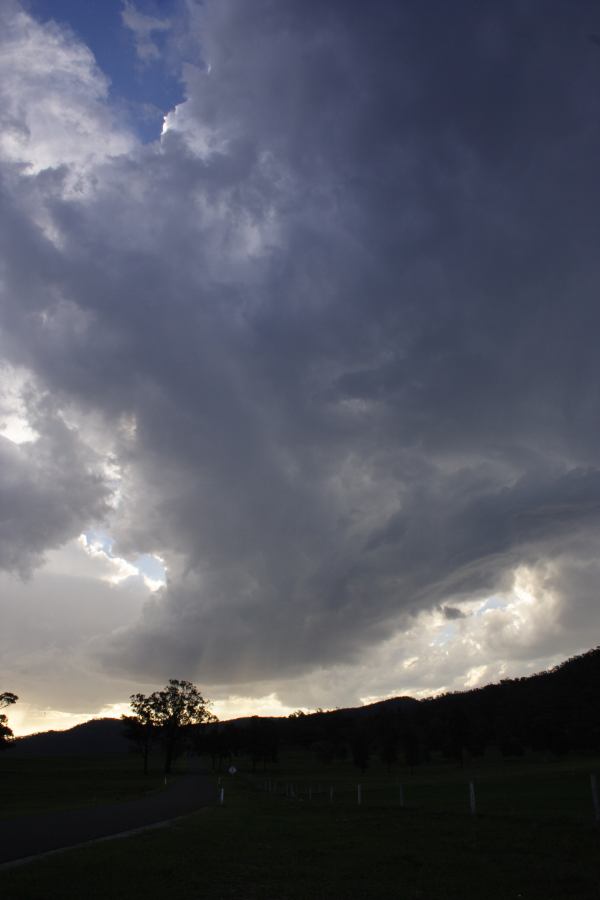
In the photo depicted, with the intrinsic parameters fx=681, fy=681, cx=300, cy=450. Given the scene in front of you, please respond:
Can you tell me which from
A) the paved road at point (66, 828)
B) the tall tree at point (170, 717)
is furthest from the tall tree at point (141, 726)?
the paved road at point (66, 828)

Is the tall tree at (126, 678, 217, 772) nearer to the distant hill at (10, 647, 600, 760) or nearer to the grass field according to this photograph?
the distant hill at (10, 647, 600, 760)

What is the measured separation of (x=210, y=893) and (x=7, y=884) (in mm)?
4129

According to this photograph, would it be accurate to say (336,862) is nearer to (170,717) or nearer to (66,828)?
(66,828)

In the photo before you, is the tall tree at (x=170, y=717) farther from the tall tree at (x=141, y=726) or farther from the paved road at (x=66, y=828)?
the paved road at (x=66, y=828)

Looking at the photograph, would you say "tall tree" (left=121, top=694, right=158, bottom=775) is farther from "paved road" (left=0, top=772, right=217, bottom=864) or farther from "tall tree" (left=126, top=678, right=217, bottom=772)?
"paved road" (left=0, top=772, right=217, bottom=864)

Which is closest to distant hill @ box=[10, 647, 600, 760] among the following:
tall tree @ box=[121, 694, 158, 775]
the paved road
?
tall tree @ box=[121, 694, 158, 775]

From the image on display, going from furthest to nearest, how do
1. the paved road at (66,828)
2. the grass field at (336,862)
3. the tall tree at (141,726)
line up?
the tall tree at (141,726) < the paved road at (66,828) < the grass field at (336,862)

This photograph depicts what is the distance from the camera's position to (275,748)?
164 meters

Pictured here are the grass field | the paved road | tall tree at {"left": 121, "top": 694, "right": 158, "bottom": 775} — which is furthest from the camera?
tall tree at {"left": 121, "top": 694, "right": 158, "bottom": 775}

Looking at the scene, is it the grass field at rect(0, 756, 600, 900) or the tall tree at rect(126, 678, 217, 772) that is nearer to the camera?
the grass field at rect(0, 756, 600, 900)

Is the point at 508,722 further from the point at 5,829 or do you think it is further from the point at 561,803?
the point at 5,829

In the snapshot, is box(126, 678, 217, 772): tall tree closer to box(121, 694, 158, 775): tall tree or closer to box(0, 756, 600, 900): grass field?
box(121, 694, 158, 775): tall tree

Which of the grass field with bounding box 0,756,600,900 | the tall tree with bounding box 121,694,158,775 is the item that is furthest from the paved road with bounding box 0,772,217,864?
the tall tree with bounding box 121,694,158,775

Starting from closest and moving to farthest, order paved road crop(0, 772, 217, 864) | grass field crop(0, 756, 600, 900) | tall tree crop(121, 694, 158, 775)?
grass field crop(0, 756, 600, 900) → paved road crop(0, 772, 217, 864) → tall tree crop(121, 694, 158, 775)
